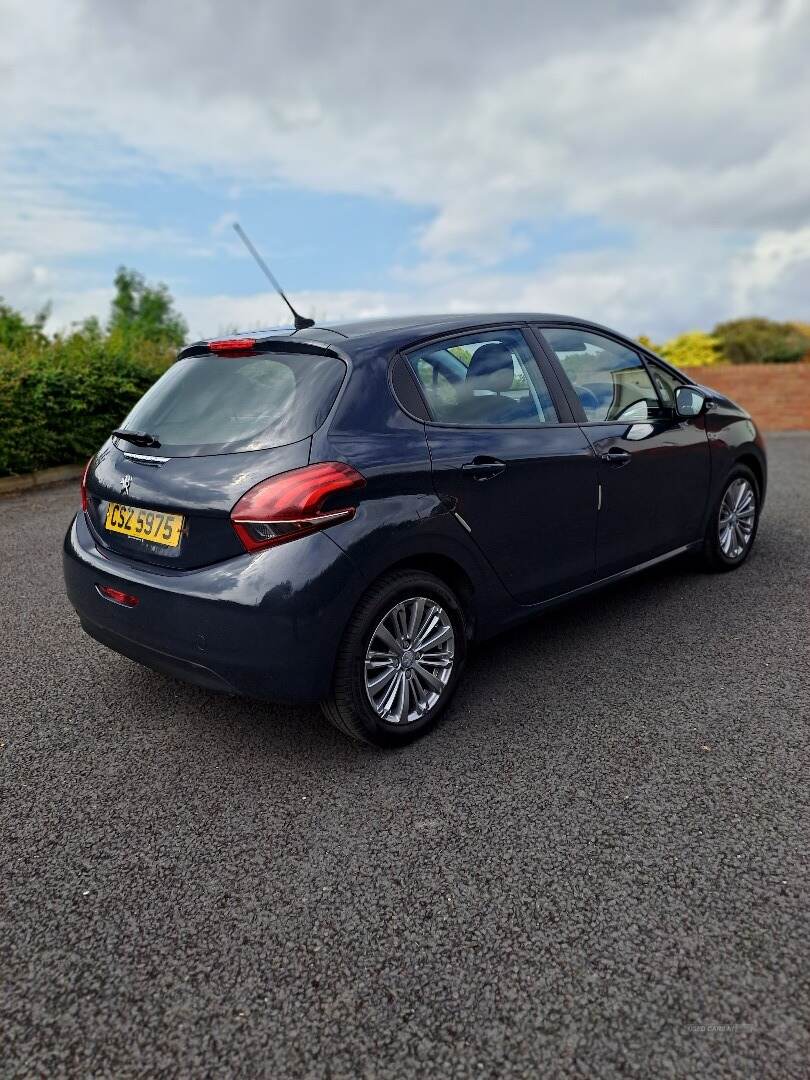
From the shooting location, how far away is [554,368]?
13.1ft

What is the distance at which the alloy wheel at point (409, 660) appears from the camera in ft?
10.4

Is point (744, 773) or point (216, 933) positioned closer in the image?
point (216, 933)

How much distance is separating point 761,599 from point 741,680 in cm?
124

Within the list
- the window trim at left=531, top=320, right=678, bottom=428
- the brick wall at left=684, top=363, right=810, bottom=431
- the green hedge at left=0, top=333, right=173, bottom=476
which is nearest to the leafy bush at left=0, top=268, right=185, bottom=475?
the green hedge at left=0, top=333, right=173, bottom=476

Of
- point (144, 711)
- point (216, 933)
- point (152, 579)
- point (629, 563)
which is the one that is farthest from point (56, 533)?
point (216, 933)

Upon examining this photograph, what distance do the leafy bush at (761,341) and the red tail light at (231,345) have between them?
19247 mm

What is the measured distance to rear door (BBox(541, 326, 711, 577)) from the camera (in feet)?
13.6

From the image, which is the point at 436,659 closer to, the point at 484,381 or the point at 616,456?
the point at 484,381

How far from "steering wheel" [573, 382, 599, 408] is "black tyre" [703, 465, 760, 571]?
139 cm

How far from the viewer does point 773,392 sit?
55.0 feet

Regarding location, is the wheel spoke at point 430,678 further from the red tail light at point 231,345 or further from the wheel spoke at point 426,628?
the red tail light at point 231,345

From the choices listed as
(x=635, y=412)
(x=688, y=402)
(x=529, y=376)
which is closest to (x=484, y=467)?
(x=529, y=376)

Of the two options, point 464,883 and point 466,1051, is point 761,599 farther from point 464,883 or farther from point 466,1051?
point 466,1051

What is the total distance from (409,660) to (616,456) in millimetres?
1611
